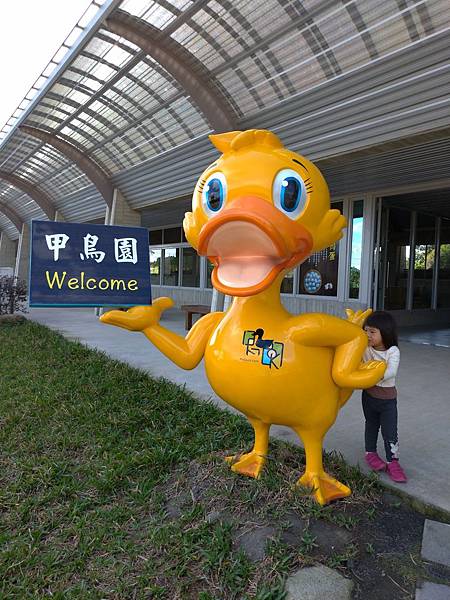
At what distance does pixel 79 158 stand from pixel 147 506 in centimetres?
1189

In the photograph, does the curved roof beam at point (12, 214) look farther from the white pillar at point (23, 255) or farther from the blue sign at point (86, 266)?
the blue sign at point (86, 266)

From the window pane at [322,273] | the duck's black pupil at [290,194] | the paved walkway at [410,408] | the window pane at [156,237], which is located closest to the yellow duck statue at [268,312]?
the duck's black pupil at [290,194]

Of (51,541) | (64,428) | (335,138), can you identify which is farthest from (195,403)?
(335,138)

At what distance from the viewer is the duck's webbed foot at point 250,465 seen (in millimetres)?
2924

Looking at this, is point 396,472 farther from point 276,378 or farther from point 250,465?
point 276,378

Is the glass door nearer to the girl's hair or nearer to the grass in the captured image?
the grass

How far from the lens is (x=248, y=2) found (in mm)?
6219

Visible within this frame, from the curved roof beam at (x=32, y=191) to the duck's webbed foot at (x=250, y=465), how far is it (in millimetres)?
18116

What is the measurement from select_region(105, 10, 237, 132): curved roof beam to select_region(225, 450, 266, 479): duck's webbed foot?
21.6 feet

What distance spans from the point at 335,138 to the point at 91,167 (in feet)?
27.3

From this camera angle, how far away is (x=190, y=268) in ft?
51.1

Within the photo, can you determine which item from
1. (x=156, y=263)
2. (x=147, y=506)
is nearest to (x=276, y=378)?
(x=147, y=506)

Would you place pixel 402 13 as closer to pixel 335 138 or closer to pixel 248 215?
pixel 335 138

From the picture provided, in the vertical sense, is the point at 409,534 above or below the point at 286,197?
below
